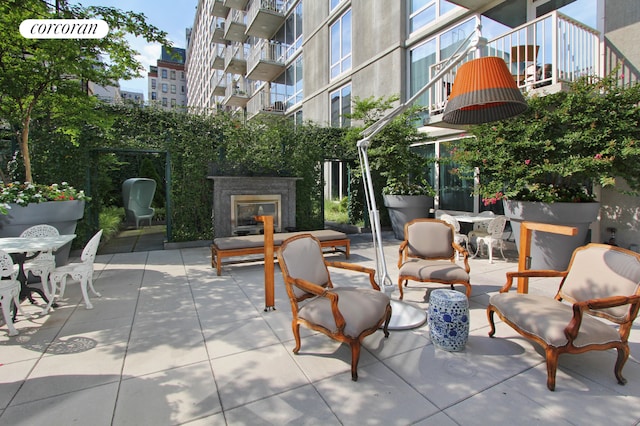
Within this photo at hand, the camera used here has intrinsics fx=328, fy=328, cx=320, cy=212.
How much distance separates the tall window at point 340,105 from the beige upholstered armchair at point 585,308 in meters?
9.91

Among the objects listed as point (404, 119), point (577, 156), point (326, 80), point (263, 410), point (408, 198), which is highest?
point (326, 80)

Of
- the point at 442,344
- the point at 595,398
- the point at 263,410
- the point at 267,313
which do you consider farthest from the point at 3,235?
the point at 595,398

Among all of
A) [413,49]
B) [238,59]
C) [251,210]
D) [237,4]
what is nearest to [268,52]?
[238,59]

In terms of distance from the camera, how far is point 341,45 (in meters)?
12.7

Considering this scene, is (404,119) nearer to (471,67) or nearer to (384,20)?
(384,20)

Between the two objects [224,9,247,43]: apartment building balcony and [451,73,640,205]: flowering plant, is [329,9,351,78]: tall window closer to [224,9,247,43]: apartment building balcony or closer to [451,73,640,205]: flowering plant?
[451,73,640,205]: flowering plant

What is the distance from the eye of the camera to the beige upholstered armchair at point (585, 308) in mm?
2307

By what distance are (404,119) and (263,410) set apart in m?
7.74

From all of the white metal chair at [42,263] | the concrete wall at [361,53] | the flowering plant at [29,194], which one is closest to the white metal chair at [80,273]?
the white metal chair at [42,263]

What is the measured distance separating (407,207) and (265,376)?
6.53 meters

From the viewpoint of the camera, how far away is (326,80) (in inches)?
534

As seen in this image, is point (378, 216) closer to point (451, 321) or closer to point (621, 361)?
point (451, 321)

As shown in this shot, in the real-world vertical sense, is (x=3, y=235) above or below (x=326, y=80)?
below

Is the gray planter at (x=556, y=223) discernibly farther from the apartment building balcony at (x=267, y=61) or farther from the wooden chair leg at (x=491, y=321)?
the apartment building balcony at (x=267, y=61)
